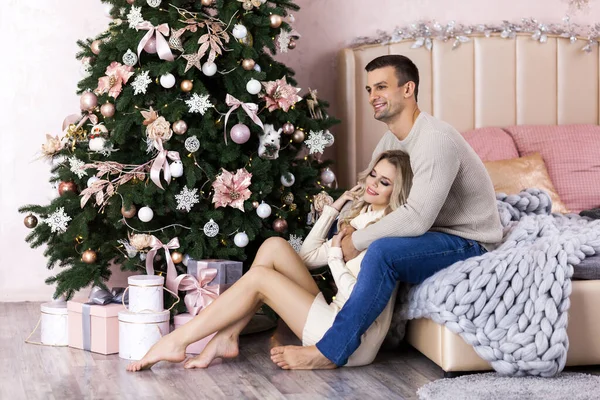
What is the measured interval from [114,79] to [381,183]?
1.14m

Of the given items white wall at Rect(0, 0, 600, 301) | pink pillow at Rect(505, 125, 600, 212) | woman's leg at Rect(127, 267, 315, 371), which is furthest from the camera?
white wall at Rect(0, 0, 600, 301)

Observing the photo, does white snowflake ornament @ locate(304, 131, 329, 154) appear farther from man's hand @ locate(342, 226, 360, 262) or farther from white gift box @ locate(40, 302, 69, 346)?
white gift box @ locate(40, 302, 69, 346)

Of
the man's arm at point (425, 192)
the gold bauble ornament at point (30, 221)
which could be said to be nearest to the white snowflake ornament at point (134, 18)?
the gold bauble ornament at point (30, 221)

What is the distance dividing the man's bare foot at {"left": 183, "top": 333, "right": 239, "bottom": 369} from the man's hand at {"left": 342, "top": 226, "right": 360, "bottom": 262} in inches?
19.4

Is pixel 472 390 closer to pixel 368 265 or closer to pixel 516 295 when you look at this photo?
pixel 516 295

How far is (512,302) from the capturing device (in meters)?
2.66

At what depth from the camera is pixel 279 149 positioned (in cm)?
349

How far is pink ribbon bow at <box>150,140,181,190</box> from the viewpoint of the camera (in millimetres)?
3238

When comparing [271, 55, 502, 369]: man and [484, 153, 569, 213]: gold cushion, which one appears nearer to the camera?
[271, 55, 502, 369]: man

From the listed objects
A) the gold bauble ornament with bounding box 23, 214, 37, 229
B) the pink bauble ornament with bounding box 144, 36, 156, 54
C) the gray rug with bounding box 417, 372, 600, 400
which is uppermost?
the pink bauble ornament with bounding box 144, 36, 156, 54

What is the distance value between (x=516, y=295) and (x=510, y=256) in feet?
0.45

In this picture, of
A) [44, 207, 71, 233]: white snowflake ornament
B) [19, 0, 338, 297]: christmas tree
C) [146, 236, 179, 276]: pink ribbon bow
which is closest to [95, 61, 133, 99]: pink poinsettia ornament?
[19, 0, 338, 297]: christmas tree

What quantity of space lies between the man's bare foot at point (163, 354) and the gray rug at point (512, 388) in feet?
2.69

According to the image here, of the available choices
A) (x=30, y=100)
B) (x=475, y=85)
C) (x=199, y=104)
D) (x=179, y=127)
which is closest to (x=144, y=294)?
(x=179, y=127)
